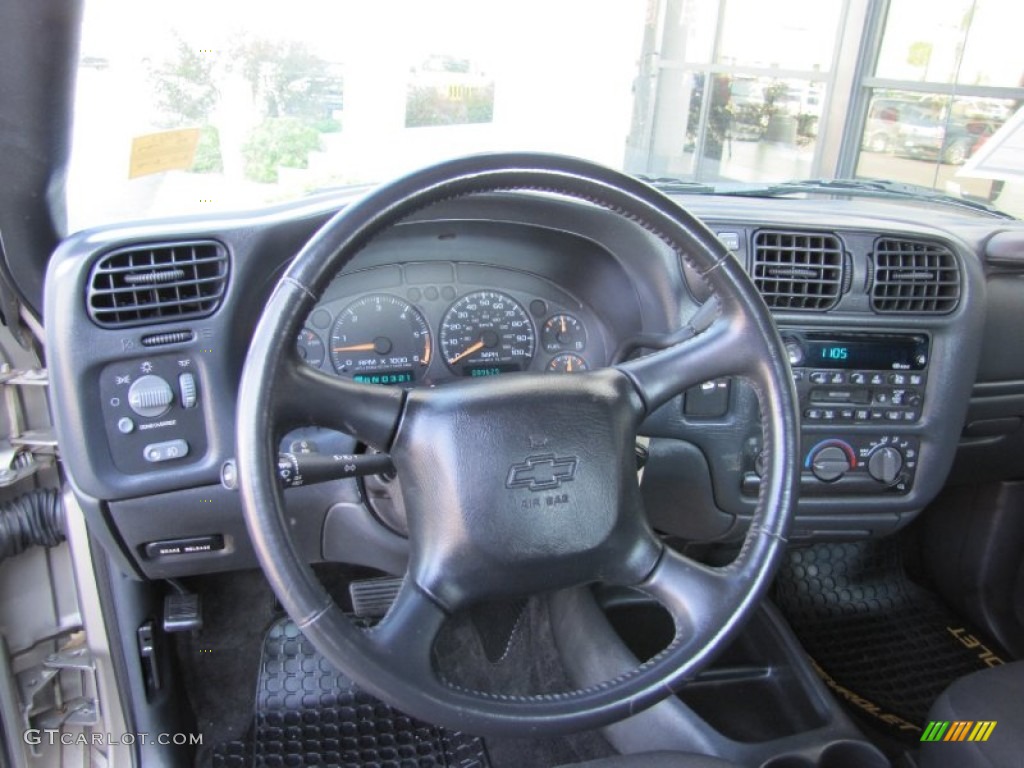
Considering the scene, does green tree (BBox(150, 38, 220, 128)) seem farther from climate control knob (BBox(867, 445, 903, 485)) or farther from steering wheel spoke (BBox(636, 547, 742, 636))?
climate control knob (BBox(867, 445, 903, 485))

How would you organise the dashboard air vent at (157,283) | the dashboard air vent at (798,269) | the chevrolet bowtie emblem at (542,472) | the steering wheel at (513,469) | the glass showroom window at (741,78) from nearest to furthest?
the steering wheel at (513,469)
the chevrolet bowtie emblem at (542,472)
the dashboard air vent at (157,283)
the dashboard air vent at (798,269)
the glass showroom window at (741,78)

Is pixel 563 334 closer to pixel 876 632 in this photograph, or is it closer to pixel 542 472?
pixel 542 472

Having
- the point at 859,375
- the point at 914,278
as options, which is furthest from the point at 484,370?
the point at 914,278

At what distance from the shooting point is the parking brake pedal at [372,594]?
6.02 feet

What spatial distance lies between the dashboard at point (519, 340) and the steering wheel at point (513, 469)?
28 cm

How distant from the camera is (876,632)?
237cm

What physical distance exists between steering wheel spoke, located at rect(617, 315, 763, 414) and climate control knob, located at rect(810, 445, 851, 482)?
610mm

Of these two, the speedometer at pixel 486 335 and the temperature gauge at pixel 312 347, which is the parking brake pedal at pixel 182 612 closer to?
the temperature gauge at pixel 312 347

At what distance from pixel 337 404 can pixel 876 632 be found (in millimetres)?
1869

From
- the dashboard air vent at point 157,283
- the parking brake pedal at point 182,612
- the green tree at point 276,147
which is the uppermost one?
the green tree at point 276,147

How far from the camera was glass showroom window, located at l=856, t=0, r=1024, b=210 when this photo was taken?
5.99 meters

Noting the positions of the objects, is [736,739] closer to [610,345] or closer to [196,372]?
[610,345]

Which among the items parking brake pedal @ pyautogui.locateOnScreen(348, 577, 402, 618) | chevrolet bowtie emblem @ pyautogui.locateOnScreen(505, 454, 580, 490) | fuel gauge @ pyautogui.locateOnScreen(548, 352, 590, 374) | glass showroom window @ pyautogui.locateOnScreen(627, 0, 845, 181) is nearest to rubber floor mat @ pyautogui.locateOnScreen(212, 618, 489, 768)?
parking brake pedal @ pyautogui.locateOnScreen(348, 577, 402, 618)

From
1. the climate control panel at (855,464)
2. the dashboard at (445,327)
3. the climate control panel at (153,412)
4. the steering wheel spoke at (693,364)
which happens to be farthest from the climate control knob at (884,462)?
the climate control panel at (153,412)
